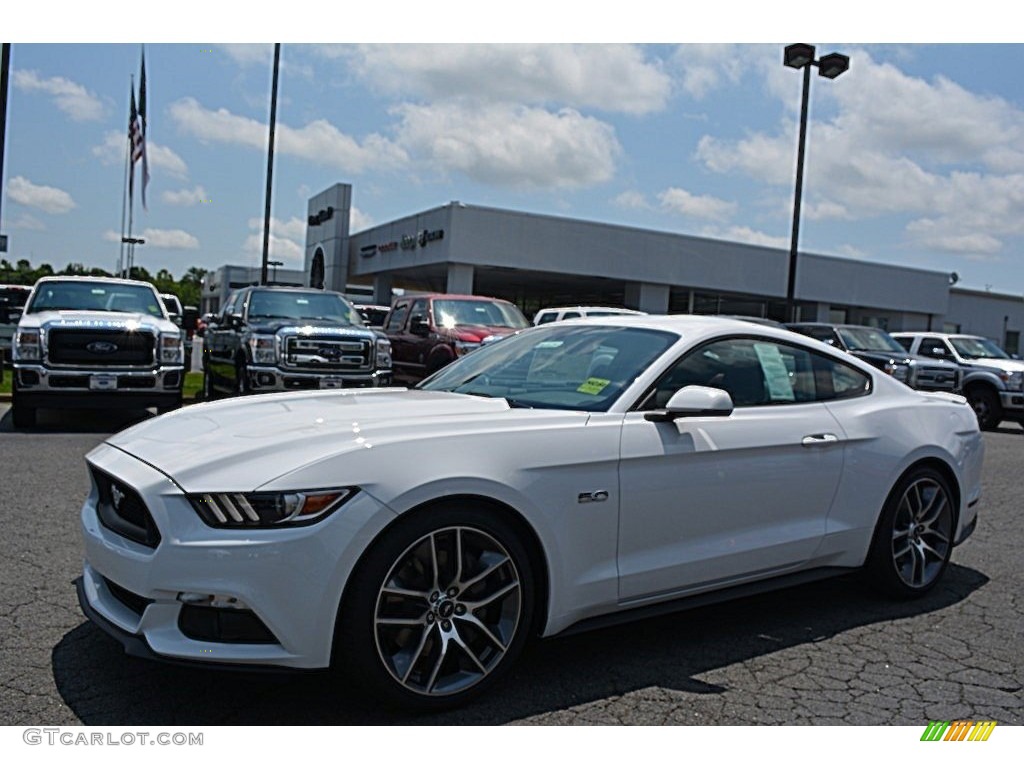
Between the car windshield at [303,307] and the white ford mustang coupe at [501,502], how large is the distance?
950 centimetres

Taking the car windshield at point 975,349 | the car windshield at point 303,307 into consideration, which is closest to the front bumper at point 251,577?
the car windshield at point 303,307

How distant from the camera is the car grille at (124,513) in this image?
3.39 metres

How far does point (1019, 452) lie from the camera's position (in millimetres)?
13180

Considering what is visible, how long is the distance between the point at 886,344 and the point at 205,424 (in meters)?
18.0

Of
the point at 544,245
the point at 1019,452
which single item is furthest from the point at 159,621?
the point at 544,245

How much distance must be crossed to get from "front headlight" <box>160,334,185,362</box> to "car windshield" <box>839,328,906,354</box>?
1261 cm

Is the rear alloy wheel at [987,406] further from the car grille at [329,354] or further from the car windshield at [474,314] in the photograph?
the car grille at [329,354]

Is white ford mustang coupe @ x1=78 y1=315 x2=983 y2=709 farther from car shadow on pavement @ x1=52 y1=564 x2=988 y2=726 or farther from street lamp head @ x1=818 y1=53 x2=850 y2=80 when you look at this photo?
street lamp head @ x1=818 y1=53 x2=850 y2=80

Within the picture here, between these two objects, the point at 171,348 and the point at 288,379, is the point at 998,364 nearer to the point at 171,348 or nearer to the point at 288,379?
the point at 288,379

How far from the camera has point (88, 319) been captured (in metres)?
11.7

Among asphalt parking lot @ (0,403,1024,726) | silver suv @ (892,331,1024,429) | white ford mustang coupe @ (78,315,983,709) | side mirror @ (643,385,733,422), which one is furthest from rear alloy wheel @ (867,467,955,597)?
silver suv @ (892,331,1024,429)

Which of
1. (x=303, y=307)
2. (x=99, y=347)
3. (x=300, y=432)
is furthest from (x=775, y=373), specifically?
(x=303, y=307)

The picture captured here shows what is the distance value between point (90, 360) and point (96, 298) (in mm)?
1648

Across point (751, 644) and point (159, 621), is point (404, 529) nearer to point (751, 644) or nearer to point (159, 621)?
point (159, 621)
